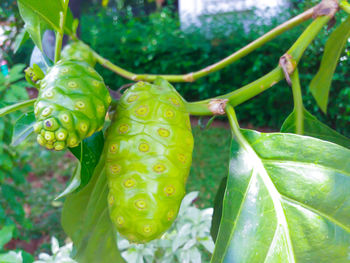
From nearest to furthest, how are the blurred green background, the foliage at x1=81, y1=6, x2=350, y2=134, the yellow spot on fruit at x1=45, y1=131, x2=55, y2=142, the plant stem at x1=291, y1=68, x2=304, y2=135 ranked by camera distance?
the yellow spot on fruit at x1=45, y1=131, x2=55, y2=142 < the plant stem at x1=291, y1=68, x2=304, y2=135 < the blurred green background < the foliage at x1=81, y1=6, x2=350, y2=134

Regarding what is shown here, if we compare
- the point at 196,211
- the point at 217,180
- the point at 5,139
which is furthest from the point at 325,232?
the point at 217,180

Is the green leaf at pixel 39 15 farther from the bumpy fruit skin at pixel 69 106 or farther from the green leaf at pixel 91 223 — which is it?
the green leaf at pixel 91 223

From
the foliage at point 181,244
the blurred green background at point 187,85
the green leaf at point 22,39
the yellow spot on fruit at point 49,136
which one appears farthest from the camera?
the blurred green background at point 187,85

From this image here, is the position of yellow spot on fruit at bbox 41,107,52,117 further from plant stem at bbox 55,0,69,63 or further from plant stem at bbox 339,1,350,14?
plant stem at bbox 339,1,350,14

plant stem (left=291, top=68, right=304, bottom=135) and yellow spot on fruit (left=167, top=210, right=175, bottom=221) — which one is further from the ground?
plant stem (left=291, top=68, right=304, bottom=135)

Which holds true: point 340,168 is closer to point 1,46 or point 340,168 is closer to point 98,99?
point 98,99

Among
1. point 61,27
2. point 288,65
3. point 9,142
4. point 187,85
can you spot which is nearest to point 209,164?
point 187,85

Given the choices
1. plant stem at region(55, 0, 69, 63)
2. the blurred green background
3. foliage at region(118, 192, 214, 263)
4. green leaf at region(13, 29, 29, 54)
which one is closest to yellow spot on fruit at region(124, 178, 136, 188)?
plant stem at region(55, 0, 69, 63)

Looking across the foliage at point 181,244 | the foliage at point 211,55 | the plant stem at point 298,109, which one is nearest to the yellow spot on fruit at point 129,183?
the plant stem at point 298,109
